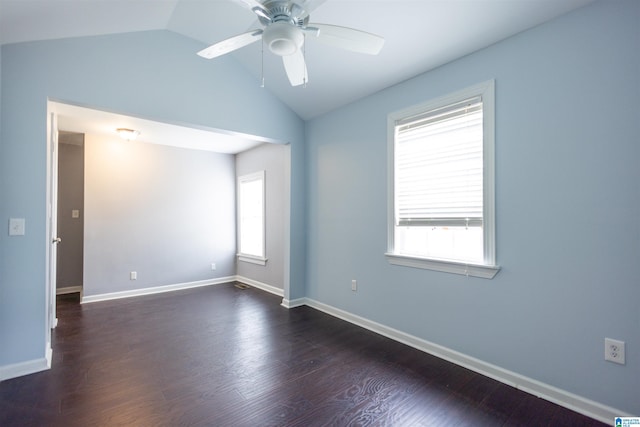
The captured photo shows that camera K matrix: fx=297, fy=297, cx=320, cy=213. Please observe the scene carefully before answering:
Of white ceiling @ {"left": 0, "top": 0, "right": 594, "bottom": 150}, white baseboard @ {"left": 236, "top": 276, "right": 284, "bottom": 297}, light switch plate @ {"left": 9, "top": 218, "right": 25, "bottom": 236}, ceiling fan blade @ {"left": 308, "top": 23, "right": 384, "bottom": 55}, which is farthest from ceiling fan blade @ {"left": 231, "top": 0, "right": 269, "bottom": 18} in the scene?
white baseboard @ {"left": 236, "top": 276, "right": 284, "bottom": 297}

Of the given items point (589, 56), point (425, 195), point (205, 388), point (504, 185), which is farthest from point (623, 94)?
point (205, 388)

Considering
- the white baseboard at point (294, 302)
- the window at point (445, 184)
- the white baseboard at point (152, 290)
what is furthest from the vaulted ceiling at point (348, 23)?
the white baseboard at point (152, 290)

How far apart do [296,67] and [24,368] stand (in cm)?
307

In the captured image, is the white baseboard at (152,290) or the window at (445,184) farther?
the white baseboard at (152,290)

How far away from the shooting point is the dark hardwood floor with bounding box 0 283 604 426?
183cm

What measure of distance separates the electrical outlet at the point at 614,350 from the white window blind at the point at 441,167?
1017 mm

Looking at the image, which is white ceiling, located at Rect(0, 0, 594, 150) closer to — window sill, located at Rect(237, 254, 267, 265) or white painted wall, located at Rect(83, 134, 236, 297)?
white painted wall, located at Rect(83, 134, 236, 297)

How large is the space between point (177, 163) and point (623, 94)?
5475 mm

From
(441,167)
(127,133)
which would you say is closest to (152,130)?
(127,133)

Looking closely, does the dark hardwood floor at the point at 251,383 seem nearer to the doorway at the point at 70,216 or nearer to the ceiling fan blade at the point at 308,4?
the doorway at the point at 70,216

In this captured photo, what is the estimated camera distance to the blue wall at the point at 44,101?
225 cm

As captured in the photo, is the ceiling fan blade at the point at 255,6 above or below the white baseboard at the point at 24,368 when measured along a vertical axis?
above

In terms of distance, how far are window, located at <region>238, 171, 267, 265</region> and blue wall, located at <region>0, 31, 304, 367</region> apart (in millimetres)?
2091

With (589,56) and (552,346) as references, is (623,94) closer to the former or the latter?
(589,56)
